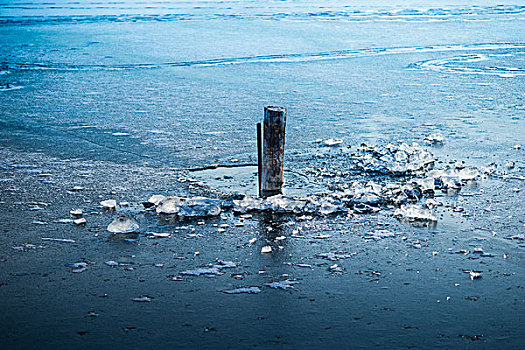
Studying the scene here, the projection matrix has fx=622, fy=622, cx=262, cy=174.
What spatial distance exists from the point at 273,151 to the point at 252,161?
1.57m

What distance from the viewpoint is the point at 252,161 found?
945 centimetres

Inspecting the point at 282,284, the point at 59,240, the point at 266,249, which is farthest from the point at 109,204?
the point at 282,284

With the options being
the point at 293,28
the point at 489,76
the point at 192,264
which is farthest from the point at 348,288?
the point at 293,28

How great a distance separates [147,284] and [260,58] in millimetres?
16839

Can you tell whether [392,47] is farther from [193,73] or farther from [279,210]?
[279,210]

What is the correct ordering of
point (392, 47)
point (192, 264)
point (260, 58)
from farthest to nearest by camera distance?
1. point (392, 47)
2. point (260, 58)
3. point (192, 264)

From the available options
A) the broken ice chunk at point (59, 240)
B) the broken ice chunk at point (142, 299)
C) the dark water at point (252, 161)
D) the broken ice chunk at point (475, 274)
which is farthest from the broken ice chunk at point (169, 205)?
the broken ice chunk at point (475, 274)

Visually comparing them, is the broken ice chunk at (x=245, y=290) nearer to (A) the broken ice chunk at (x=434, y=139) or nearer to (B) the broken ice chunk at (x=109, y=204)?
(B) the broken ice chunk at (x=109, y=204)

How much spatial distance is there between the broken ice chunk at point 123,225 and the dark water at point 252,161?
0.25m

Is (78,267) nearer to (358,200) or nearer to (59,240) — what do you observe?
(59,240)

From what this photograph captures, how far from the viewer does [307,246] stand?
6.25 meters

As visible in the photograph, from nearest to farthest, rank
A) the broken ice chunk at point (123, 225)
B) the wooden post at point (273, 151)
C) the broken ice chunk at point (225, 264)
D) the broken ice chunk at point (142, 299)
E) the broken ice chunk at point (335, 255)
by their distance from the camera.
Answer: the broken ice chunk at point (142, 299) < the broken ice chunk at point (225, 264) < the broken ice chunk at point (335, 255) < the broken ice chunk at point (123, 225) < the wooden post at point (273, 151)

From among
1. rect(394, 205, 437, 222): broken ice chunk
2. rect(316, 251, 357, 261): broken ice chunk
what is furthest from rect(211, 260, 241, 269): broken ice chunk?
rect(394, 205, 437, 222): broken ice chunk

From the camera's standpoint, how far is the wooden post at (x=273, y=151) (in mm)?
7871
